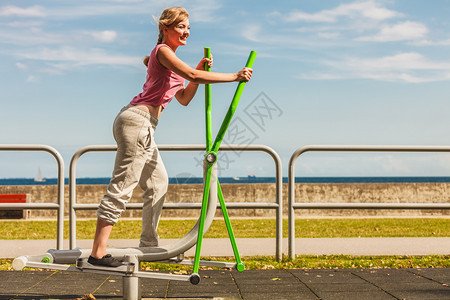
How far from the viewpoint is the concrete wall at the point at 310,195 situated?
12500mm

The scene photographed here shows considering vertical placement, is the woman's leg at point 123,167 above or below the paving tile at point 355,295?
above

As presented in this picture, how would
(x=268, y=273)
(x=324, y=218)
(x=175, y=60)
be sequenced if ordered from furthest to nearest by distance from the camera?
(x=324, y=218), (x=268, y=273), (x=175, y=60)

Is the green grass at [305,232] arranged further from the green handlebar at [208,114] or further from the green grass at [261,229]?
the green handlebar at [208,114]

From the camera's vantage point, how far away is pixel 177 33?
324 centimetres

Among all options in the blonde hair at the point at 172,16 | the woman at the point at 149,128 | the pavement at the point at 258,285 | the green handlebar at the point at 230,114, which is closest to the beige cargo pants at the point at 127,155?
the woman at the point at 149,128

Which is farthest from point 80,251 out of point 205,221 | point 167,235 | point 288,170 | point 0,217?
point 0,217

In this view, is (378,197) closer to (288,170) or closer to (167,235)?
(167,235)

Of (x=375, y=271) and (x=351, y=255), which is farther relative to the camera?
(x=351, y=255)

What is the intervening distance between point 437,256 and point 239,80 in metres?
3.57

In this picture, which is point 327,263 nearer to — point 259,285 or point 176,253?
point 259,285

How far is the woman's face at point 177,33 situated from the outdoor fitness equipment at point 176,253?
6.3 inches

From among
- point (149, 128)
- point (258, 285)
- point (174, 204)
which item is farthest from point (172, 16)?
point (174, 204)

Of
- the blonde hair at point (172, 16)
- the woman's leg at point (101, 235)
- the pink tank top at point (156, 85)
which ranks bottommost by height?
the woman's leg at point (101, 235)

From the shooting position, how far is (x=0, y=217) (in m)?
12.7
